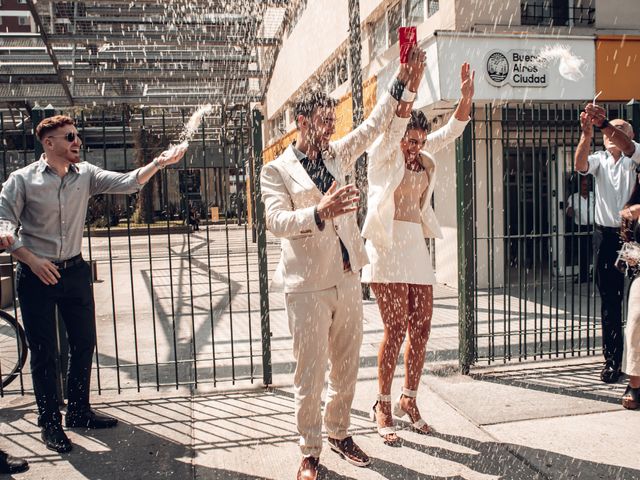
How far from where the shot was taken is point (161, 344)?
7137mm

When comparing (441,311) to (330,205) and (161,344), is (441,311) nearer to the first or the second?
(161,344)

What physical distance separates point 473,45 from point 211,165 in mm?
6028

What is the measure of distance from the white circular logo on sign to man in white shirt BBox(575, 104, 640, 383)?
5.05 m

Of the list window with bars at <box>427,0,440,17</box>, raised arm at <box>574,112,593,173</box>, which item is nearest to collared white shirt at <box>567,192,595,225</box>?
raised arm at <box>574,112,593,173</box>

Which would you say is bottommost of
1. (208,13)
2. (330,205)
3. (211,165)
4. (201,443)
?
(201,443)

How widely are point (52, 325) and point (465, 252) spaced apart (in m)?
3.43

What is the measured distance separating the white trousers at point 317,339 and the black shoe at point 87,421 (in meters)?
1.74

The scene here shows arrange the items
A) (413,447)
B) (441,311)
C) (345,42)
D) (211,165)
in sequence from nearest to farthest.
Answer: (413,447)
(211,165)
(441,311)
(345,42)

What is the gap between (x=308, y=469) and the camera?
346 centimetres

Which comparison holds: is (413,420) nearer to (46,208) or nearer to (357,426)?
(357,426)

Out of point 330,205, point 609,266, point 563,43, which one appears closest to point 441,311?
point 609,266

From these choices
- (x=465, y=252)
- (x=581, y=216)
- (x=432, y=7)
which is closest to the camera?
(x=465, y=252)

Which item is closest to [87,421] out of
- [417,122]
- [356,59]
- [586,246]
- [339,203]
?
[339,203]

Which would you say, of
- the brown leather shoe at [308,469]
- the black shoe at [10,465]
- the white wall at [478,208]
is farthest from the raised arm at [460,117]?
the white wall at [478,208]
